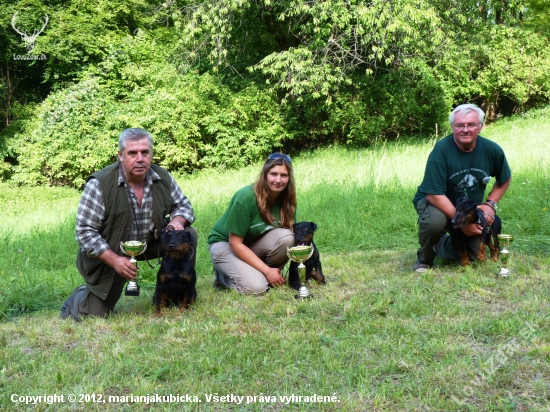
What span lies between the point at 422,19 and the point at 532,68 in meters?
A: 8.15

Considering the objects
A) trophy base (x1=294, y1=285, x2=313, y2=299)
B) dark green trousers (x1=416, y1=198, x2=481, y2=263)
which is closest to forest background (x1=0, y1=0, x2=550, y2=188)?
dark green trousers (x1=416, y1=198, x2=481, y2=263)

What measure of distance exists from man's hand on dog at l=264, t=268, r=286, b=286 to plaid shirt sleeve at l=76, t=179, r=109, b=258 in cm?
158

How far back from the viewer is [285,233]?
5.36 m

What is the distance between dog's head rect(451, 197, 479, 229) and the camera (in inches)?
202

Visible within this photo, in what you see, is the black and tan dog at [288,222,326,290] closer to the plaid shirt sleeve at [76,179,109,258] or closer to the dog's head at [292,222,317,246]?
the dog's head at [292,222,317,246]

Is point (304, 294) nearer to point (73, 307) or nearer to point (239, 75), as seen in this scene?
point (73, 307)

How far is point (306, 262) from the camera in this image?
5352 millimetres

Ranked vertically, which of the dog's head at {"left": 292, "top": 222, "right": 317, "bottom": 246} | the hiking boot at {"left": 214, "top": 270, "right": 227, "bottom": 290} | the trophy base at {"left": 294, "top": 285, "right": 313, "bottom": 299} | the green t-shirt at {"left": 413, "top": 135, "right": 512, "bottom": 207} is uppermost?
the green t-shirt at {"left": 413, "top": 135, "right": 512, "bottom": 207}

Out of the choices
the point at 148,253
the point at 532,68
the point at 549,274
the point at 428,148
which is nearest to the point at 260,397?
the point at 148,253

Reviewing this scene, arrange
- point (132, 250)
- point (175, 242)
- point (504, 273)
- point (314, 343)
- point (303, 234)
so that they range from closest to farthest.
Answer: point (314, 343) → point (175, 242) → point (132, 250) → point (303, 234) → point (504, 273)

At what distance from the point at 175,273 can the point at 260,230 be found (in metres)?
1.13

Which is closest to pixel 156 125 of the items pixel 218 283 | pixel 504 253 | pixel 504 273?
pixel 218 283

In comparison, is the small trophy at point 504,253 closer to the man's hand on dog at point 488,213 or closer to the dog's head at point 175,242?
the man's hand on dog at point 488,213

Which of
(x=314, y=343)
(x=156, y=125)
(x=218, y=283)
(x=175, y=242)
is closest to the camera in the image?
(x=314, y=343)
